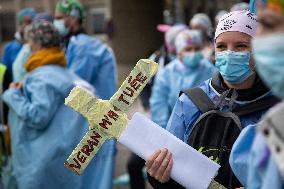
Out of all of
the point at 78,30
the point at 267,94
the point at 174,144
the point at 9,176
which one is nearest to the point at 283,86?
the point at 174,144

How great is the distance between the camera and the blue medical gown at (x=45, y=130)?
4047mm

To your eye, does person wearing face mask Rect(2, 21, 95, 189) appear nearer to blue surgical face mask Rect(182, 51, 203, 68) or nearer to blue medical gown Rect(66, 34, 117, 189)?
blue medical gown Rect(66, 34, 117, 189)

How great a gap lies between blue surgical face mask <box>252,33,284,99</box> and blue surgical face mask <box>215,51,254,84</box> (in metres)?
1.02

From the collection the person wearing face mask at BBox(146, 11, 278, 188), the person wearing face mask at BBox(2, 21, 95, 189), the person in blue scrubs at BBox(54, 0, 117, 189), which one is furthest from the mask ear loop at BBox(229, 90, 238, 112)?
the person in blue scrubs at BBox(54, 0, 117, 189)

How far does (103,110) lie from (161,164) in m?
0.30

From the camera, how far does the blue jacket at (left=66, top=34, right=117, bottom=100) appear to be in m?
5.36

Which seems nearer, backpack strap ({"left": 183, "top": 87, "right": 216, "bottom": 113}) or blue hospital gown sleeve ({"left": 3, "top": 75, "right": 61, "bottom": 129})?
backpack strap ({"left": 183, "top": 87, "right": 216, "bottom": 113})

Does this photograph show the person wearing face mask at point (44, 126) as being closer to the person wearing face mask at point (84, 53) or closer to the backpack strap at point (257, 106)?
the person wearing face mask at point (84, 53)

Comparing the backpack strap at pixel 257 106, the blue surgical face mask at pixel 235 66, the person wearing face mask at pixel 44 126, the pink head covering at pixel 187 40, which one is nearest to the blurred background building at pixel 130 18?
the pink head covering at pixel 187 40

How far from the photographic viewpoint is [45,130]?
13.5ft

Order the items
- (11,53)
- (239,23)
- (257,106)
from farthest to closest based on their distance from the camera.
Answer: (11,53)
(239,23)
(257,106)

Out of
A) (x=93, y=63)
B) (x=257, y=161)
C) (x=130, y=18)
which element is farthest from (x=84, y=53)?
(x=130, y=18)

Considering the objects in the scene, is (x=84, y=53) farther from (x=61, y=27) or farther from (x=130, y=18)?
(x=130, y=18)

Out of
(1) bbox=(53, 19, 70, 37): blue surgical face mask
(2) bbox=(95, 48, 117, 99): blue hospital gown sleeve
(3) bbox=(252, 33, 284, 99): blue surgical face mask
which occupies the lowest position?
(2) bbox=(95, 48, 117, 99): blue hospital gown sleeve
